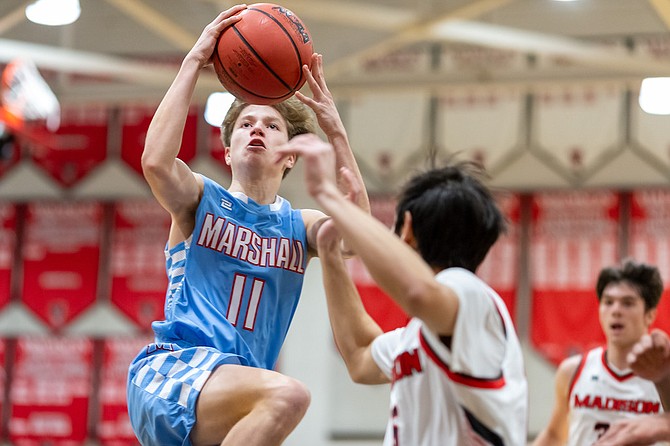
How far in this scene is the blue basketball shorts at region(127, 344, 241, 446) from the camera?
14.4ft

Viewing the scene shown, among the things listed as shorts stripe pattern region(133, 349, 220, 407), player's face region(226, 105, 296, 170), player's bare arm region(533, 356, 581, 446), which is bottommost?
player's bare arm region(533, 356, 581, 446)

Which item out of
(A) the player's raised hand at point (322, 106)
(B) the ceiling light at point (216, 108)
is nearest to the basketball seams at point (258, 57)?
(A) the player's raised hand at point (322, 106)

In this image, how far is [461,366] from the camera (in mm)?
3275

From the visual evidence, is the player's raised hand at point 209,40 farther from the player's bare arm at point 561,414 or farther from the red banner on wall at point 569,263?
the red banner on wall at point 569,263

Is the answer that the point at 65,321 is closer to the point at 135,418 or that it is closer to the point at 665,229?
the point at 665,229

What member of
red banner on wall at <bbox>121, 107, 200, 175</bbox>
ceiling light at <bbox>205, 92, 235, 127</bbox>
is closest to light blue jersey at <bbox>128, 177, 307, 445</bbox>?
ceiling light at <bbox>205, 92, 235, 127</bbox>

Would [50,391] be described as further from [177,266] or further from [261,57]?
[261,57]

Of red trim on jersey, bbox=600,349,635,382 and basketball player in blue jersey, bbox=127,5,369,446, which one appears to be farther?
red trim on jersey, bbox=600,349,635,382

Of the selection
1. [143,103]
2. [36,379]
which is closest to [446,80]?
[143,103]

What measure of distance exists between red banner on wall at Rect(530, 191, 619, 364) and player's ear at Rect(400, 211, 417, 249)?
10.7 metres

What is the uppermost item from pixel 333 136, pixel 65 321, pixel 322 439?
pixel 333 136

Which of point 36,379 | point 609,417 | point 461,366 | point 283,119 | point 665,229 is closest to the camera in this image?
point 461,366

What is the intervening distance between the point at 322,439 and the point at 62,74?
6.65 meters

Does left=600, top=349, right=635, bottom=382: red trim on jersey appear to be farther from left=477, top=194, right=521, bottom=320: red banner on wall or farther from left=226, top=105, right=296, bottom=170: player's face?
left=477, top=194, right=521, bottom=320: red banner on wall
